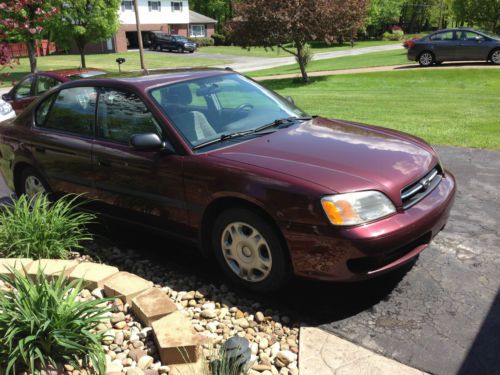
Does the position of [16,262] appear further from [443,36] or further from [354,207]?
[443,36]

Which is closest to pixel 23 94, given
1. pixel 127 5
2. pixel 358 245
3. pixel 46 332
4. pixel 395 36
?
pixel 46 332

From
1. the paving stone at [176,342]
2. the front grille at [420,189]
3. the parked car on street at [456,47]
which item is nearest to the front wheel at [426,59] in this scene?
the parked car on street at [456,47]

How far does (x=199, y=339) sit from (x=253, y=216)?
0.97 metres

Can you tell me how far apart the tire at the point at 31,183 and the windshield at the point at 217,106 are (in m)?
1.96

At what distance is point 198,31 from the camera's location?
67.3m

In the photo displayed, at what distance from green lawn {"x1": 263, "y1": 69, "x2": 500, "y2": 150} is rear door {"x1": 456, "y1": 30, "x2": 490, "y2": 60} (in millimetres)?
2893

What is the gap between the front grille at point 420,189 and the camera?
11.4 feet

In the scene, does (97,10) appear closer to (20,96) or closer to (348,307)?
(20,96)

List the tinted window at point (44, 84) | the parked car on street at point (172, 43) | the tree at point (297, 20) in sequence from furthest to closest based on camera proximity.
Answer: the parked car on street at point (172, 43) → the tree at point (297, 20) → the tinted window at point (44, 84)

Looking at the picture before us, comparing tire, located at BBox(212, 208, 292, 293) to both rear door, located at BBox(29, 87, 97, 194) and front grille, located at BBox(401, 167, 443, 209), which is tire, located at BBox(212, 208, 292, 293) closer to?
front grille, located at BBox(401, 167, 443, 209)

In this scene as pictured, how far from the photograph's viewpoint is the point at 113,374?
2781 mm

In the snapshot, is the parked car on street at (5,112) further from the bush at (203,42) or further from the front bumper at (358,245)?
the bush at (203,42)

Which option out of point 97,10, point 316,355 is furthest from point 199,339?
point 97,10

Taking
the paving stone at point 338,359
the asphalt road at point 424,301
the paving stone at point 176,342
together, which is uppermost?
the paving stone at point 176,342
